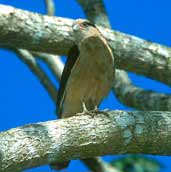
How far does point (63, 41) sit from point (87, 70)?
2.95 feet

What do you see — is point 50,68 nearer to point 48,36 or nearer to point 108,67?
point 48,36

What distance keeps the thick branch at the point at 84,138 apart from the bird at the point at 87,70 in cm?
74

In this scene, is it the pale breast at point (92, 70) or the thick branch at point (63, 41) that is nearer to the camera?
the pale breast at point (92, 70)

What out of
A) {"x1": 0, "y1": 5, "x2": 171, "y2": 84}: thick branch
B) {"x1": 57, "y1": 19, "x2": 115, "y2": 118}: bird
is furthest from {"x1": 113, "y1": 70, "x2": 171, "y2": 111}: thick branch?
{"x1": 57, "y1": 19, "x2": 115, "y2": 118}: bird

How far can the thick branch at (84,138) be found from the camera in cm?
337

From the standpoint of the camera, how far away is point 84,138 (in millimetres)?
3596

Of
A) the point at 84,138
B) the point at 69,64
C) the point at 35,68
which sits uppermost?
the point at 35,68

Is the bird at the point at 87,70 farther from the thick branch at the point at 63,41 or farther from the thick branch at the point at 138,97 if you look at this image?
the thick branch at the point at 138,97

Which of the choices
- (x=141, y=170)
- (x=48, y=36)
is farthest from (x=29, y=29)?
(x=141, y=170)

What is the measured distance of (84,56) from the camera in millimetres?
4555

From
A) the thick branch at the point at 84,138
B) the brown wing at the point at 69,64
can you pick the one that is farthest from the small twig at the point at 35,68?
the thick branch at the point at 84,138

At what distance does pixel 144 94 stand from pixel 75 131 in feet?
6.99

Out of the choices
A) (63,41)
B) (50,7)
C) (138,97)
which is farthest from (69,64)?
(50,7)

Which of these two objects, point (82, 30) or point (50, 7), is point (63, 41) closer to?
point (82, 30)
